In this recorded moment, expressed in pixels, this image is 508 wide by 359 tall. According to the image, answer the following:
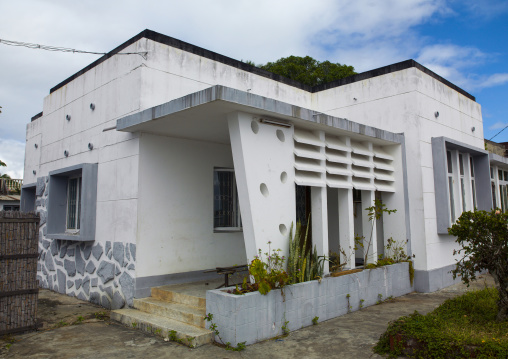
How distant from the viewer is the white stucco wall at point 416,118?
8.29 m

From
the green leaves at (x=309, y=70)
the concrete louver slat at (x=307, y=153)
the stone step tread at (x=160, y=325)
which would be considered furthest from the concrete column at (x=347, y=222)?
the green leaves at (x=309, y=70)

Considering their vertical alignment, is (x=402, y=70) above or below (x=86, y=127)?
above

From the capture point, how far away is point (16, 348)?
498 cm

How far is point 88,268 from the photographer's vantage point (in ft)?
24.4

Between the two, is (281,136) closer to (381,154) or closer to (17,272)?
(381,154)

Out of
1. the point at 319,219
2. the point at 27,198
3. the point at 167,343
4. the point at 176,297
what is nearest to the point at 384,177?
the point at 319,219

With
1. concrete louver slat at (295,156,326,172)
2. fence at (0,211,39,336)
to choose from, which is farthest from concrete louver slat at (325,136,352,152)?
fence at (0,211,39,336)

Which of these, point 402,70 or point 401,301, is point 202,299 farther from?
point 402,70

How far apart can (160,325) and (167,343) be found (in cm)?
40

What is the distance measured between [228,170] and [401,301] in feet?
13.6

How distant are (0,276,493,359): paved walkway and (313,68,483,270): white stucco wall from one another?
2200 mm

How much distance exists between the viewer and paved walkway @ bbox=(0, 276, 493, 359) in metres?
4.62

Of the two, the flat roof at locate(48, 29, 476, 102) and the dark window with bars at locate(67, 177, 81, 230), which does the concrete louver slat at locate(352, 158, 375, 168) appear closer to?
the flat roof at locate(48, 29, 476, 102)

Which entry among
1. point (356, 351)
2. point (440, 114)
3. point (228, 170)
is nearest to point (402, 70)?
point (440, 114)
